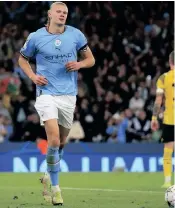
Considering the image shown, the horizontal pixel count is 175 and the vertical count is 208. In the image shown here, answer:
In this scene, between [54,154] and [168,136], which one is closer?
[54,154]

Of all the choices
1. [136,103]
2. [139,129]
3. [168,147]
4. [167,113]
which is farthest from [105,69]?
[168,147]

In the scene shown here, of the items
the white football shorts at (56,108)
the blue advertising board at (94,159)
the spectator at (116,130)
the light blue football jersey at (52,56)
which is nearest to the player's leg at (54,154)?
the white football shorts at (56,108)

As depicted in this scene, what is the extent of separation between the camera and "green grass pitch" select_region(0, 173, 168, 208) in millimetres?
9031

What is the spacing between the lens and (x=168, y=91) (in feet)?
41.7

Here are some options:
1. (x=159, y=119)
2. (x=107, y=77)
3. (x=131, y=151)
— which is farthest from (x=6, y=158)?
(x=107, y=77)

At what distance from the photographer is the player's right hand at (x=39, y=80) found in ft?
29.7

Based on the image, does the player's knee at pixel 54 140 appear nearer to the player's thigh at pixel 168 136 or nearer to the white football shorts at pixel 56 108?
the white football shorts at pixel 56 108

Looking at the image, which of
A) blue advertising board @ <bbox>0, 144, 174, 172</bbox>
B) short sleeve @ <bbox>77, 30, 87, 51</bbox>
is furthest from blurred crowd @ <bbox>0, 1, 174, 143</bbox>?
short sleeve @ <bbox>77, 30, 87, 51</bbox>

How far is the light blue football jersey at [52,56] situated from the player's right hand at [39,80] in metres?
0.08

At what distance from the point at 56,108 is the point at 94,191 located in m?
2.57

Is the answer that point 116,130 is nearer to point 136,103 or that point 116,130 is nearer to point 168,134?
point 136,103

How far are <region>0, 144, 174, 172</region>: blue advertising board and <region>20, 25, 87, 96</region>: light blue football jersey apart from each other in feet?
27.9

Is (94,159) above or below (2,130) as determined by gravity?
below

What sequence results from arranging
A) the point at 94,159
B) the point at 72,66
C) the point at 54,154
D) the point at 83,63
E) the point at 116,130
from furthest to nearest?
the point at 116,130 < the point at 94,159 < the point at 83,63 < the point at 72,66 < the point at 54,154
